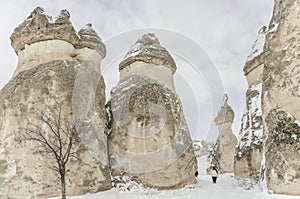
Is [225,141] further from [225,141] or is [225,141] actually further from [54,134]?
[54,134]

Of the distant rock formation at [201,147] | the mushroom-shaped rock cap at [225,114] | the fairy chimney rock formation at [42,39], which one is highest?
the fairy chimney rock formation at [42,39]

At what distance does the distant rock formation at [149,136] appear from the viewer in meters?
13.4

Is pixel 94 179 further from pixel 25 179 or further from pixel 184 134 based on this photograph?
pixel 184 134

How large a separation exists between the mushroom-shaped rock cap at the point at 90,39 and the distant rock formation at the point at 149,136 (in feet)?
8.13

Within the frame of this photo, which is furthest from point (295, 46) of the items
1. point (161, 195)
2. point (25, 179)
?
point (25, 179)

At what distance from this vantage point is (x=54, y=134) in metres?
11.3

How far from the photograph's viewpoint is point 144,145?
45.1 ft

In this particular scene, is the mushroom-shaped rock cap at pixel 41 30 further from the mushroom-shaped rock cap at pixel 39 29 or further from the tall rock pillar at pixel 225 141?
the tall rock pillar at pixel 225 141

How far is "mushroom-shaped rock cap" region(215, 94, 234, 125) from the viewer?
Result: 28.5 m

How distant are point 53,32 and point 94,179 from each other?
314 inches

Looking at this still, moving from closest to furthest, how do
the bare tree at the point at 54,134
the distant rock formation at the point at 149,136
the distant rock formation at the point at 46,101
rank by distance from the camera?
1. the distant rock formation at the point at 46,101
2. the bare tree at the point at 54,134
3. the distant rock formation at the point at 149,136

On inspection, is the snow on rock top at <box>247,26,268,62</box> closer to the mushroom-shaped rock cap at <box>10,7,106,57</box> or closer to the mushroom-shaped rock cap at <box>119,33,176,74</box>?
the mushroom-shaped rock cap at <box>119,33,176,74</box>

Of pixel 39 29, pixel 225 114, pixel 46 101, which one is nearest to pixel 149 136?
pixel 46 101

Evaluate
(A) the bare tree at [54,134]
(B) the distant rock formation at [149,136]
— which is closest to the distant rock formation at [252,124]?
(B) the distant rock formation at [149,136]
